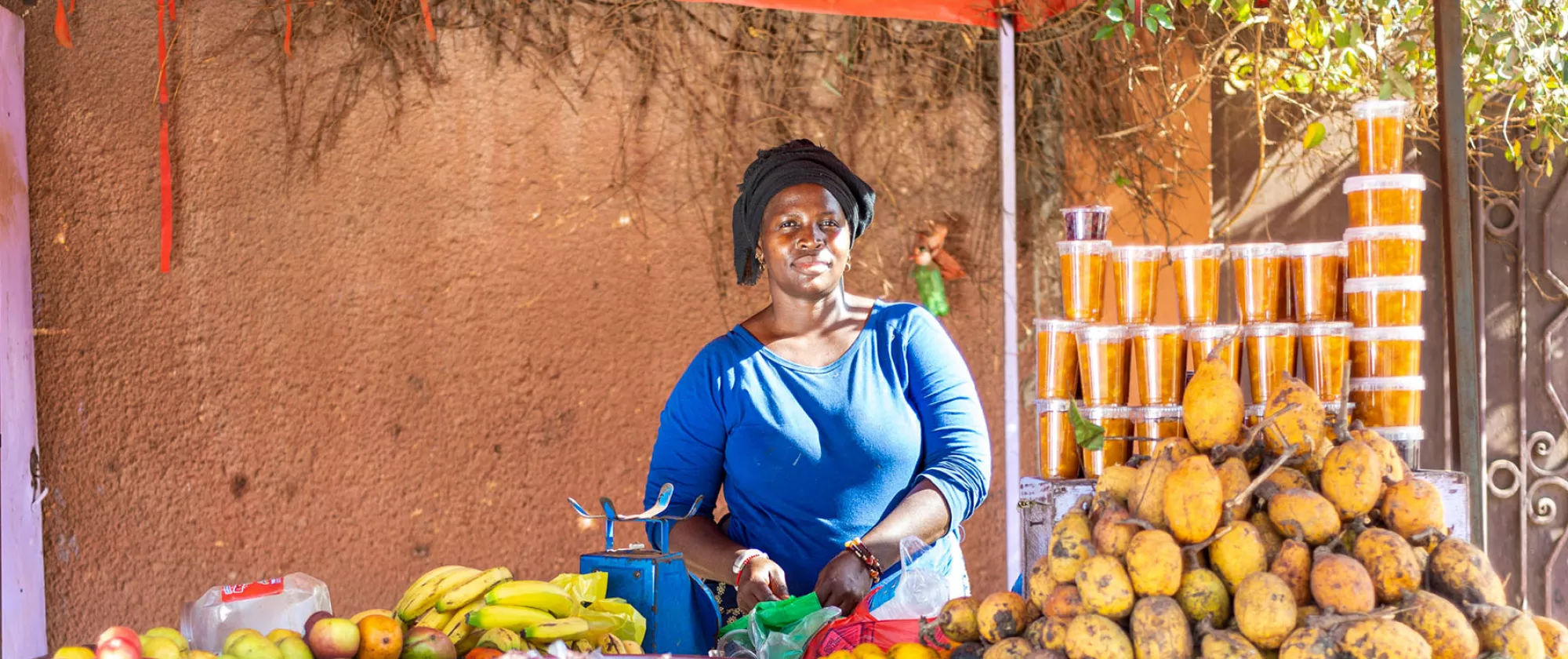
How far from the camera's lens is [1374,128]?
238cm

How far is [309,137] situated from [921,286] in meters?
2.26

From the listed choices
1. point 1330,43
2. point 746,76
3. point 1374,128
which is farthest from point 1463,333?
point 746,76

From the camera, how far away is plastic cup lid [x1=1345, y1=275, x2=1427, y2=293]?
2.34 meters

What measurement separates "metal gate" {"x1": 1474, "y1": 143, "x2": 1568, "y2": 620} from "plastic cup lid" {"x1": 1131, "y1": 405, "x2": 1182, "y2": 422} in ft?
9.23

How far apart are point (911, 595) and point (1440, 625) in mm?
910

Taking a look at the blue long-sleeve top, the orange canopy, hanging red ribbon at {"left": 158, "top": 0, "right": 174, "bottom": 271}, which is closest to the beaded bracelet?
the blue long-sleeve top

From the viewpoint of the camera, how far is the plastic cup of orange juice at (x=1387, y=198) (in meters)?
2.34

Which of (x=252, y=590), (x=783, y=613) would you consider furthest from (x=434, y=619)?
(x=783, y=613)

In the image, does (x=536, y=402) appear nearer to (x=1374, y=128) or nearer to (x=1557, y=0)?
(x=1374, y=128)

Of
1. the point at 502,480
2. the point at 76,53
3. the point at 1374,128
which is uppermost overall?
the point at 76,53

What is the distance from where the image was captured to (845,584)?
2205 mm

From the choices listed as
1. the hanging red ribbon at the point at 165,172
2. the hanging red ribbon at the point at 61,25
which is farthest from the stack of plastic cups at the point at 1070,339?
the hanging red ribbon at the point at 165,172

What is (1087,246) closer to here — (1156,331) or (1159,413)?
(1156,331)

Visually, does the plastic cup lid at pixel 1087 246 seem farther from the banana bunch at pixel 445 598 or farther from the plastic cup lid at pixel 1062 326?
the banana bunch at pixel 445 598
